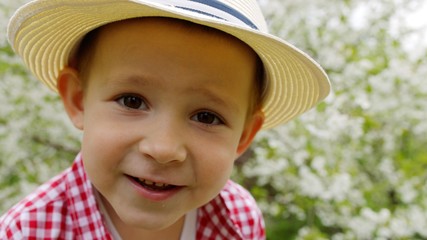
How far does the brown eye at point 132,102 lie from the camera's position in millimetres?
1230

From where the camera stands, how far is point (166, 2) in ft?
3.92

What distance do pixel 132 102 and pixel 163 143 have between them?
0.13 m

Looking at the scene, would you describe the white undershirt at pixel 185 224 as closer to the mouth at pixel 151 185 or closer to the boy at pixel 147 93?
the boy at pixel 147 93

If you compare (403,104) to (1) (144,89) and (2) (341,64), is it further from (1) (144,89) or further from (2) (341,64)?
(1) (144,89)

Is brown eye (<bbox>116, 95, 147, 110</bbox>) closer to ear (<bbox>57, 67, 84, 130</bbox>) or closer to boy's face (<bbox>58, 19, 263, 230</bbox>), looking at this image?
boy's face (<bbox>58, 19, 263, 230</bbox>)

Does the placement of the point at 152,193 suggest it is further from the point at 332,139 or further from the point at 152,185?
the point at 332,139

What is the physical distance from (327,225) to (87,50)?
189 centimetres

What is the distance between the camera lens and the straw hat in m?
1.16

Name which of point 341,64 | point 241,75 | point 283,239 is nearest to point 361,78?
point 341,64

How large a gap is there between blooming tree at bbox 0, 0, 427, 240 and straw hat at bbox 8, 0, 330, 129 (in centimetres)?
120

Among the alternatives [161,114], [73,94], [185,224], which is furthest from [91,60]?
[185,224]

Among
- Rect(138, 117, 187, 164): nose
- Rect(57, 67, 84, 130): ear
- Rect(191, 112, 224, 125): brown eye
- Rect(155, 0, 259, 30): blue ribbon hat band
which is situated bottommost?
Rect(138, 117, 187, 164): nose

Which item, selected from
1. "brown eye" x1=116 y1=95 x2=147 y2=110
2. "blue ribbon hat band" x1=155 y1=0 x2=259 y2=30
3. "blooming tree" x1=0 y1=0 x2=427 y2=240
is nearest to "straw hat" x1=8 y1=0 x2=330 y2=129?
"blue ribbon hat band" x1=155 y1=0 x2=259 y2=30

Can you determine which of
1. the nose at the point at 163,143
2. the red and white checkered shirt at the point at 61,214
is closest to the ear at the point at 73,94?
the red and white checkered shirt at the point at 61,214
